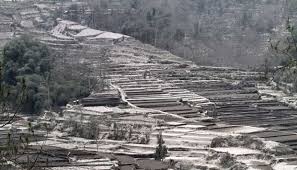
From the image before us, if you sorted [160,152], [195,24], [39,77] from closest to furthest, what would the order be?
[160,152]
[39,77]
[195,24]

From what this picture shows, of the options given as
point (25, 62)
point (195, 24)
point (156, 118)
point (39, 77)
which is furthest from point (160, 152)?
point (195, 24)

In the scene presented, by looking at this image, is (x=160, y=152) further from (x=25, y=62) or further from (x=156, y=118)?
(x=25, y=62)

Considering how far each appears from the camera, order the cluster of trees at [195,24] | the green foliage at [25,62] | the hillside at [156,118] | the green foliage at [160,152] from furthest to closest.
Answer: the cluster of trees at [195,24] < the green foliage at [25,62] < the green foliage at [160,152] < the hillside at [156,118]

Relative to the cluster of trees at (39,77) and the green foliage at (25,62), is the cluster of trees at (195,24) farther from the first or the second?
the green foliage at (25,62)

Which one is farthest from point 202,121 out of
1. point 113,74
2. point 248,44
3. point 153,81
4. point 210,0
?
point 210,0

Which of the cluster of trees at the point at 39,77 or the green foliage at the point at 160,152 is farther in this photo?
the cluster of trees at the point at 39,77

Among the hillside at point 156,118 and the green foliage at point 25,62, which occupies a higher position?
the green foliage at point 25,62

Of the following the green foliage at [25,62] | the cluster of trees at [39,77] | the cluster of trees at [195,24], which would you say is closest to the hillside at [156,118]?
the cluster of trees at [39,77]

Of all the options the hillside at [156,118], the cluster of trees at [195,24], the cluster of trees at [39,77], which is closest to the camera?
the hillside at [156,118]
